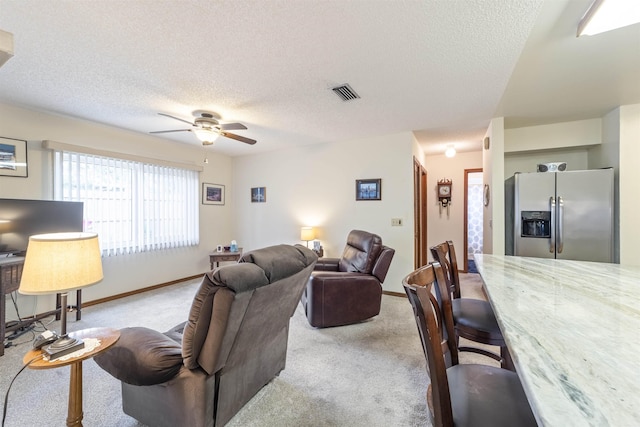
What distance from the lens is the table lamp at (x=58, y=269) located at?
3.99ft

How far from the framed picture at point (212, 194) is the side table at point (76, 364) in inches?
157

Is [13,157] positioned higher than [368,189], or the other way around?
[13,157]

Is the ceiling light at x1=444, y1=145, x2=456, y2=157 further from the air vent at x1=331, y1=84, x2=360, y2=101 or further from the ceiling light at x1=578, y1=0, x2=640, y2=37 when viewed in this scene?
the ceiling light at x1=578, y1=0, x2=640, y2=37

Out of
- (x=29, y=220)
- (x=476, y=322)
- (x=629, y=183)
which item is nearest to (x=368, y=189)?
(x=476, y=322)

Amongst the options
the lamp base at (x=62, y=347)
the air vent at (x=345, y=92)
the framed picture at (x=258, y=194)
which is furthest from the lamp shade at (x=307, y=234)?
the lamp base at (x=62, y=347)

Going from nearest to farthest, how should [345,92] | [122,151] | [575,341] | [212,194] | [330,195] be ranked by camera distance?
1. [575,341]
2. [345,92]
3. [122,151]
4. [330,195]
5. [212,194]

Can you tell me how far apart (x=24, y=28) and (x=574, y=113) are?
5.31 metres

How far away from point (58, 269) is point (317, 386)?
→ 168 cm

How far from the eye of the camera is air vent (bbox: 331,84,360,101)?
2.55m

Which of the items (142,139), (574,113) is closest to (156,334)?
(142,139)

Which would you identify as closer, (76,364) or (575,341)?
(575,341)

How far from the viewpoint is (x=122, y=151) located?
12.9ft

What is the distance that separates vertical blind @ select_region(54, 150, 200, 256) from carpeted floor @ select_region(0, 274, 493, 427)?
136cm

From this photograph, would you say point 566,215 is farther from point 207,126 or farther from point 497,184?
point 207,126
